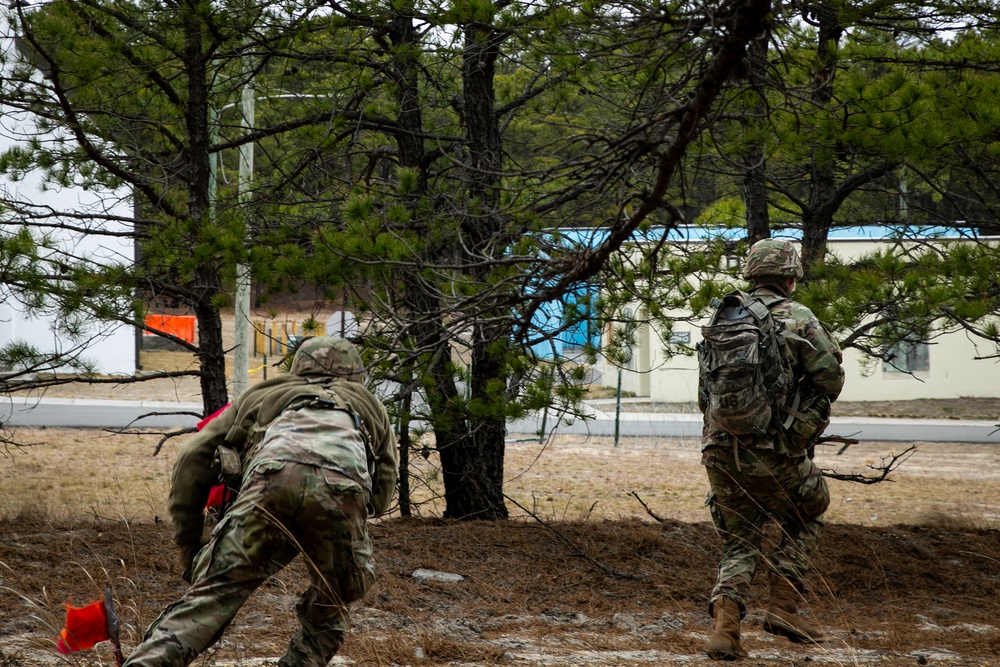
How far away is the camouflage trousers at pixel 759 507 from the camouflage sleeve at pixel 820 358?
383 mm

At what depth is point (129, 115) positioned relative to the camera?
23.2 ft

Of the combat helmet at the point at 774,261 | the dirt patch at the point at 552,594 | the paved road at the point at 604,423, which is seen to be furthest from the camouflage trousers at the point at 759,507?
the paved road at the point at 604,423

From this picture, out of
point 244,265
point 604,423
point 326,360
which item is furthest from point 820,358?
point 604,423

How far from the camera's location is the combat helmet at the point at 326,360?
378 cm

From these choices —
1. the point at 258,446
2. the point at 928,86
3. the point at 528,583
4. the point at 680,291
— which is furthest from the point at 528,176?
the point at 928,86

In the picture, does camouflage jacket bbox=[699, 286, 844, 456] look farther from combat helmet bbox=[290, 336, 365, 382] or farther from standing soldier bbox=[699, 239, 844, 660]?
combat helmet bbox=[290, 336, 365, 382]

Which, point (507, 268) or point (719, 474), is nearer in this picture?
point (719, 474)

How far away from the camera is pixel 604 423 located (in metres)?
18.6

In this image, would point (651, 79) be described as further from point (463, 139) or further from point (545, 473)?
point (545, 473)

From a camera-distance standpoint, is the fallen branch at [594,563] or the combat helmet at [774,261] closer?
the combat helmet at [774,261]

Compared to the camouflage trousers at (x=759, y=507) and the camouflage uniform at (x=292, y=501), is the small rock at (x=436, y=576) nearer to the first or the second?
the camouflage trousers at (x=759, y=507)

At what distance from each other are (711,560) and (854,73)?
11.0 ft

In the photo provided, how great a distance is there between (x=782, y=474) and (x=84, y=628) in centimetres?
316

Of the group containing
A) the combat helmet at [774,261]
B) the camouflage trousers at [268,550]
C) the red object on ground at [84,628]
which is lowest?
the red object on ground at [84,628]
